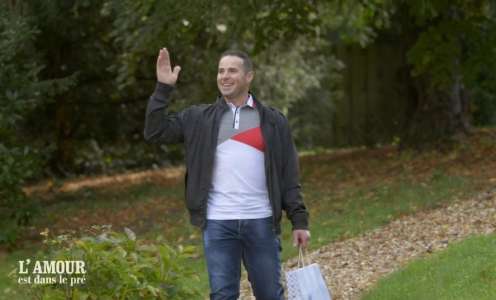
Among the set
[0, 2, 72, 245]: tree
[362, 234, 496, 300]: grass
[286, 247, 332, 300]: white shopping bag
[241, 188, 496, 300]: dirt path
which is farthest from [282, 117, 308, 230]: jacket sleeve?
[0, 2, 72, 245]: tree

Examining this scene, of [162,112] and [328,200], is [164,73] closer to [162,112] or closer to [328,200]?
[162,112]

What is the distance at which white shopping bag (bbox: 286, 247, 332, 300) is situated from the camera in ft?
17.3

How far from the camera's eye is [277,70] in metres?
18.7

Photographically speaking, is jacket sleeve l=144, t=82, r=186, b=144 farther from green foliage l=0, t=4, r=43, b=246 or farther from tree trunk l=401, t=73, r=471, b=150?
tree trunk l=401, t=73, r=471, b=150

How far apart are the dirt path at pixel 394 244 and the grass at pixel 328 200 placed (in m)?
0.36

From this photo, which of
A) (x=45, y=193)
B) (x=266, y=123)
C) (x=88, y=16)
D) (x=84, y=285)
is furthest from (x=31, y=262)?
(x=45, y=193)

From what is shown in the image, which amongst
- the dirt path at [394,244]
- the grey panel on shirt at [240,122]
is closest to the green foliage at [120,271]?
the grey panel on shirt at [240,122]

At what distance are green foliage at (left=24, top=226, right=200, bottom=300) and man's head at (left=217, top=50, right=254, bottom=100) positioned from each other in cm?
94

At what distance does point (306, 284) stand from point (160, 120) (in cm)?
117

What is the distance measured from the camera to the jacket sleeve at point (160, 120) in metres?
5.29

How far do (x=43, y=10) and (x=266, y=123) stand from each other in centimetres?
862

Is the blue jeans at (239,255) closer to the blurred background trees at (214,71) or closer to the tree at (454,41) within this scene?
the blurred background trees at (214,71)

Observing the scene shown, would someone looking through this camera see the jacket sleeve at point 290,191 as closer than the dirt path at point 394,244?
Yes

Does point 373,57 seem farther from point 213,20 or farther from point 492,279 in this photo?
point 492,279
